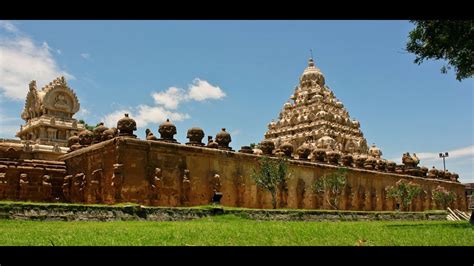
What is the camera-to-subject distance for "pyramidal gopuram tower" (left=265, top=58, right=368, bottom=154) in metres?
42.4

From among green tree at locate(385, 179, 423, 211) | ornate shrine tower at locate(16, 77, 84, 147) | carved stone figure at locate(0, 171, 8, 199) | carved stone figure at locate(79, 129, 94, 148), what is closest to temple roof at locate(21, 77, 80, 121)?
ornate shrine tower at locate(16, 77, 84, 147)

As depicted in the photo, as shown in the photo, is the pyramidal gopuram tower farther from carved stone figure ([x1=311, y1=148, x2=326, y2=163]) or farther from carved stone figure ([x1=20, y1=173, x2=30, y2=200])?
carved stone figure ([x1=20, y1=173, x2=30, y2=200])

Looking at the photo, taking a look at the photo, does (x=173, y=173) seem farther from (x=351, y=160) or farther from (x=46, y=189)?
(x=351, y=160)

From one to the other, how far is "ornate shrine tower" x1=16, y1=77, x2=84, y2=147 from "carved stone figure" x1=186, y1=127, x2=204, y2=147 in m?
18.1

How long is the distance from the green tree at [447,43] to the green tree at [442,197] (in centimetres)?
2358

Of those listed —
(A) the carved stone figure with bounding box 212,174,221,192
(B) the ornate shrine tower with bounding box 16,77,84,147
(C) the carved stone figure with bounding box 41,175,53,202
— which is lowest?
(C) the carved stone figure with bounding box 41,175,53,202

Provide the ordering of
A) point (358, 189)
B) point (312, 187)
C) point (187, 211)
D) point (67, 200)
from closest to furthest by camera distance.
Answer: point (187, 211) < point (67, 200) < point (312, 187) < point (358, 189)

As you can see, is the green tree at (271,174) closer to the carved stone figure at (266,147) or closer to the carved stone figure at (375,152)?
the carved stone figure at (266,147)

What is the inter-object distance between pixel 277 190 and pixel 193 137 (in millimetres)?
5466

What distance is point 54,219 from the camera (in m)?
12.6

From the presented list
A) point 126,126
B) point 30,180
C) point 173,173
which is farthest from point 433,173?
point 30,180

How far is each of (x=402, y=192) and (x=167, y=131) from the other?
17274mm

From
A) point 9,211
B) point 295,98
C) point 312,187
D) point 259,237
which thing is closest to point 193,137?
point 312,187
